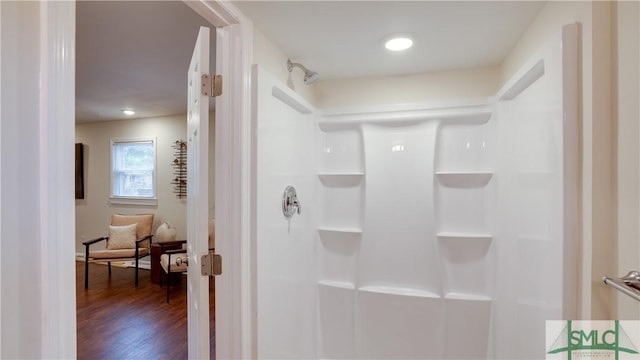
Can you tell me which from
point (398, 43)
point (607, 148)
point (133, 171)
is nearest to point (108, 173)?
point (133, 171)

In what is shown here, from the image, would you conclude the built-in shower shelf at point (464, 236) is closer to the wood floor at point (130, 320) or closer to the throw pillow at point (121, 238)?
the wood floor at point (130, 320)

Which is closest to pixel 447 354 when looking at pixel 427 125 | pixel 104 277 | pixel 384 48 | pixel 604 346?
pixel 604 346

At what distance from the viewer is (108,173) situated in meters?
4.90

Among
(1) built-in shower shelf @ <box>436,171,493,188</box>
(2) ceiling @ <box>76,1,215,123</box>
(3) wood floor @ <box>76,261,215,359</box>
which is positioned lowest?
(3) wood floor @ <box>76,261,215,359</box>

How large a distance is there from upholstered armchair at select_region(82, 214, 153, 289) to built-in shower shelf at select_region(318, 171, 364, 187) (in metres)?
2.89

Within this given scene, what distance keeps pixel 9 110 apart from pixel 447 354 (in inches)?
92.3

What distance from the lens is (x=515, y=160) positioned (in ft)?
5.41

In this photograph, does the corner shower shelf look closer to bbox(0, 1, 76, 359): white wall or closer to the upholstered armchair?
bbox(0, 1, 76, 359): white wall

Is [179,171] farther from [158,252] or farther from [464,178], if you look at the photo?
[464,178]

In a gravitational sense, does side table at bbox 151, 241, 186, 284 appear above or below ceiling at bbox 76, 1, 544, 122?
below

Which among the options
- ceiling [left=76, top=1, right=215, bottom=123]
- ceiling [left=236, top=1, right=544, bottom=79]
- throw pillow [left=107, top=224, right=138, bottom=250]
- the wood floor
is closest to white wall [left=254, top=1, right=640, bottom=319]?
ceiling [left=236, top=1, right=544, bottom=79]

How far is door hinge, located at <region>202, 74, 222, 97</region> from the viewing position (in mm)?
1213

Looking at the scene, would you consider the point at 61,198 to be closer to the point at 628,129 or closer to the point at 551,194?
the point at 628,129

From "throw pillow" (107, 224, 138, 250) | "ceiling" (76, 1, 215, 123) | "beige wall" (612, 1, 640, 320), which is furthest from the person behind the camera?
"throw pillow" (107, 224, 138, 250)
